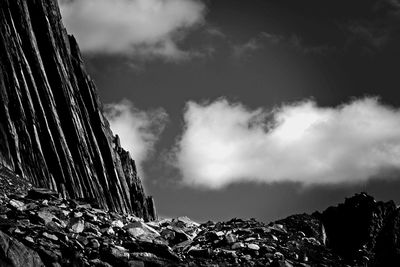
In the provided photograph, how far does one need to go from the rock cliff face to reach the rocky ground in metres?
3.47

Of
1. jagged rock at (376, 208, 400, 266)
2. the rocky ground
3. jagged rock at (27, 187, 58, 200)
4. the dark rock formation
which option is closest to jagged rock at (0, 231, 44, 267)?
the rocky ground

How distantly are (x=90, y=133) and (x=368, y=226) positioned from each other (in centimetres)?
2759

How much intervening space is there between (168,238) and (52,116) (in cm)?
1675

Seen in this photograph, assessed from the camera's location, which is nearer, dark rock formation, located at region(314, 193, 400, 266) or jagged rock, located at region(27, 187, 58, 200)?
jagged rock, located at region(27, 187, 58, 200)

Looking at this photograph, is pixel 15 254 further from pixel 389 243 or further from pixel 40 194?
pixel 389 243

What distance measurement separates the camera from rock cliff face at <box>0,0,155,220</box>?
140 ft

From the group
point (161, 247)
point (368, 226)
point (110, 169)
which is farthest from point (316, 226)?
point (110, 169)

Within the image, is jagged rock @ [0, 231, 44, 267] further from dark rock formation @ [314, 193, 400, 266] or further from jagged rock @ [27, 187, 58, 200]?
dark rock formation @ [314, 193, 400, 266]

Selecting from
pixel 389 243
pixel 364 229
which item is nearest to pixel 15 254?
pixel 389 243

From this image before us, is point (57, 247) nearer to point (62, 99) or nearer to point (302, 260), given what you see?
point (302, 260)

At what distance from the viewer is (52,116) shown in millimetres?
45375

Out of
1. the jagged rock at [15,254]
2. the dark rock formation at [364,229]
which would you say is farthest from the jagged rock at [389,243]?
the jagged rock at [15,254]

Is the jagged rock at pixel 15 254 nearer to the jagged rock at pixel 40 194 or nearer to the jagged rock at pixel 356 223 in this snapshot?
the jagged rock at pixel 40 194

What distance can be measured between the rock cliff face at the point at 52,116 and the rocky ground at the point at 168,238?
11.4ft
